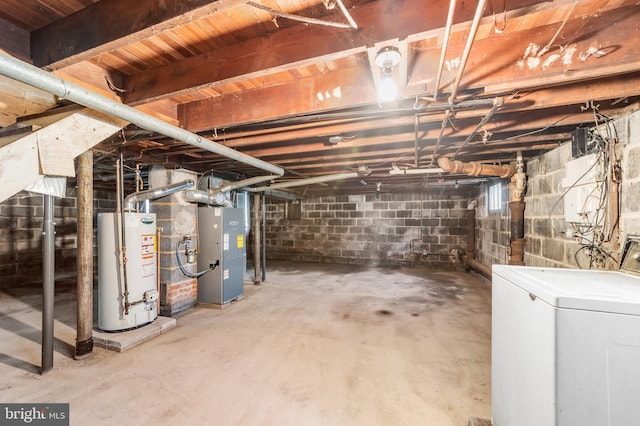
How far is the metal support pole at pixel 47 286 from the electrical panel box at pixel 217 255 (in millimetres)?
1733

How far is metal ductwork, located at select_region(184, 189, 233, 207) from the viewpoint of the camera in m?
3.69

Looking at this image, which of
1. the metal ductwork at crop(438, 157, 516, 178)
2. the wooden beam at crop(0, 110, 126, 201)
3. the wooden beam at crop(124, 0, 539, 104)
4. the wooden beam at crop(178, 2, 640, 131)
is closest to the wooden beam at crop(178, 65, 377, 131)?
the wooden beam at crop(178, 2, 640, 131)

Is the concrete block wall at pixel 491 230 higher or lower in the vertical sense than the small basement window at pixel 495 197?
lower

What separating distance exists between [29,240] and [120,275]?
4.31 meters

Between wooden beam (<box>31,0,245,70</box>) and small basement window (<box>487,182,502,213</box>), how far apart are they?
16.2 ft

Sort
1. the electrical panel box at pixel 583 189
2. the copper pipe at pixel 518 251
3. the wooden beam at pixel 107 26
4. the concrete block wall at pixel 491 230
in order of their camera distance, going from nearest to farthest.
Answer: the wooden beam at pixel 107 26 → the electrical panel box at pixel 583 189 → the copper pipe at pixel 518 251 → the concrete block wall at pixel 491 230

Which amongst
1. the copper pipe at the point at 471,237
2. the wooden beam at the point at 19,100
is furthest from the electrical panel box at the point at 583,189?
the wooden beam at the point at 19,100

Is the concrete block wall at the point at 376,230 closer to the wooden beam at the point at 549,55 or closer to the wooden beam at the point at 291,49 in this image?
the wooden beam at the point at 549,55

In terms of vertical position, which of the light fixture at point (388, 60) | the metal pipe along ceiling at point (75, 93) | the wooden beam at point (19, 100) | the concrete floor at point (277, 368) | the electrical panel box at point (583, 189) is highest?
the light fixture at point (388, 60)

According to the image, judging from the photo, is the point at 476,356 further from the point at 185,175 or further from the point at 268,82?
the point at 185,175

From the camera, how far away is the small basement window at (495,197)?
4.60 meters

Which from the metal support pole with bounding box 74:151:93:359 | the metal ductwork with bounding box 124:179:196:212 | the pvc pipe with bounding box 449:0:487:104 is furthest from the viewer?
the metal ductwork with bounding box 124:179:196:212

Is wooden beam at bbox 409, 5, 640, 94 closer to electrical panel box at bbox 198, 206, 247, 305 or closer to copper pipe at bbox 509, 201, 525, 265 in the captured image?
copper pipe at bbox 509, 201, 525, 265

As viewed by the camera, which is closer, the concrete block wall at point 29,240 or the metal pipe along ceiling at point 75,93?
the metal pipe along ceiling at point 75,93
